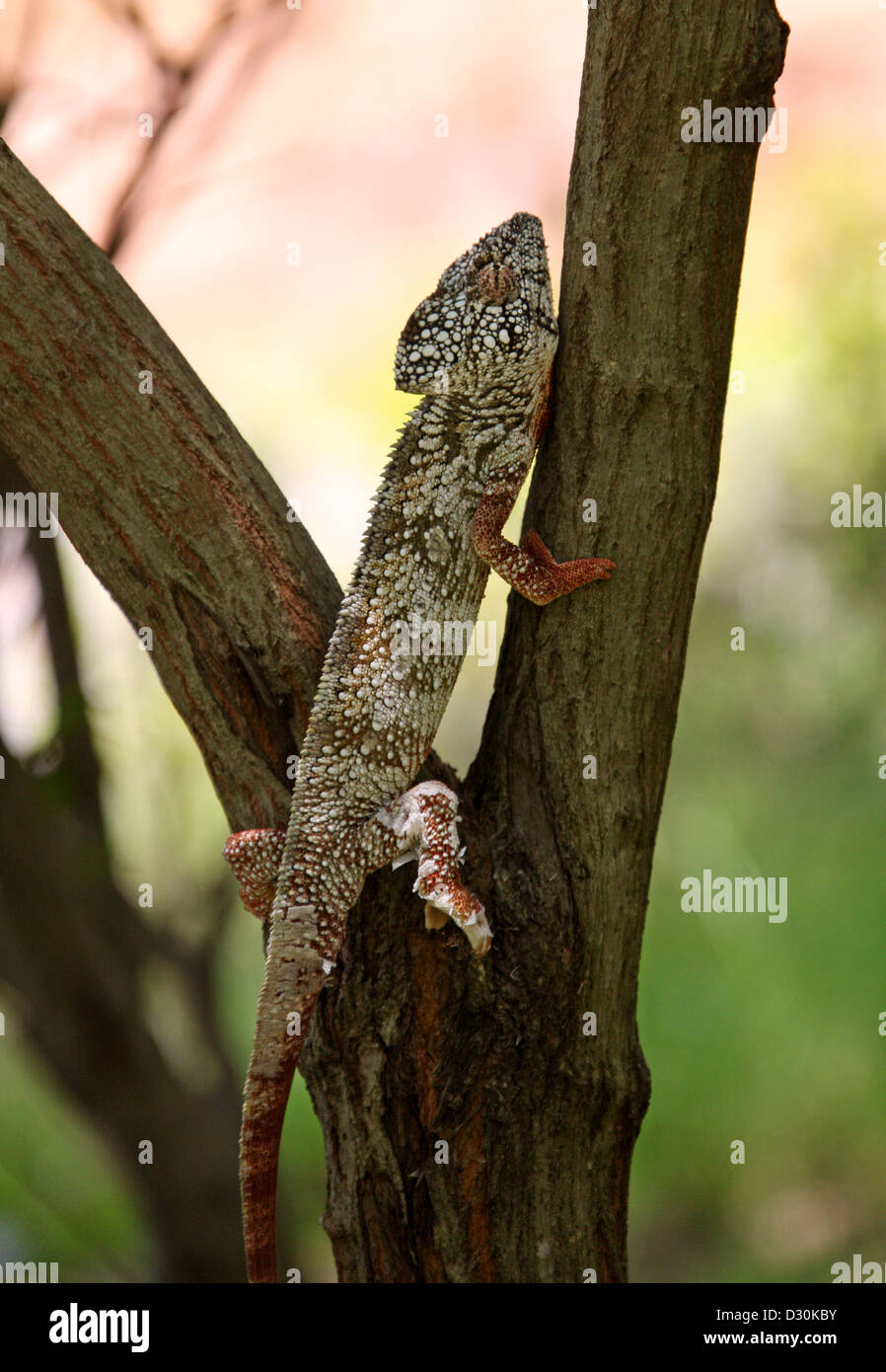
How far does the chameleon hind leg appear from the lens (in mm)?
2299

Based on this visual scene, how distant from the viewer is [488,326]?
2.58m

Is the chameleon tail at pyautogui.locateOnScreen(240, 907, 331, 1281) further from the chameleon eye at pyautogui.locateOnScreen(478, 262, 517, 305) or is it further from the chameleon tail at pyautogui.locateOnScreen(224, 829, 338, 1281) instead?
the chameleon eye at pyautogui.locateOnScreen(478, 262, 517, 305)

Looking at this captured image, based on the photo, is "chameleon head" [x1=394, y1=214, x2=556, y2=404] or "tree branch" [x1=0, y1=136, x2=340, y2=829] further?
"chameleon head" [x1=394, y1=214, x2=556, y2=404]

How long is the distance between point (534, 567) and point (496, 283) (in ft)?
2.33

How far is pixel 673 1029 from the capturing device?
5.01 metres

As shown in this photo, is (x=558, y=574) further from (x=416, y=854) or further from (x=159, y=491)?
(x=159, y=491)

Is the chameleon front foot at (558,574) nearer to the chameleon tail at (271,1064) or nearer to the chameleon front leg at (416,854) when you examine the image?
the chameleon front leg at (416,854)

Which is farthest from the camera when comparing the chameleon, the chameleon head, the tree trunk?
the chameleon head

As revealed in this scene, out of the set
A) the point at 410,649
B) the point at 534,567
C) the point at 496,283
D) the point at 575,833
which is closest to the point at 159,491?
the point at 410,649

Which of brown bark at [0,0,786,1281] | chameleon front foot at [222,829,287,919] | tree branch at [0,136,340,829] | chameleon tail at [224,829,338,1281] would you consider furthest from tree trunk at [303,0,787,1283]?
tree branch at [0,136,340,829]

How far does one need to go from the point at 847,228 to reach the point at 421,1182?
4068mm

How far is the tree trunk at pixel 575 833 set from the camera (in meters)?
2.26

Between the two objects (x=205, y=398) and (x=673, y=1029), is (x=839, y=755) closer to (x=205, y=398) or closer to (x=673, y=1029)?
(x=673, y=1029)

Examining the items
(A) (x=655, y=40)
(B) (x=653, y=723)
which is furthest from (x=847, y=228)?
(B) (x=653, y=723)
